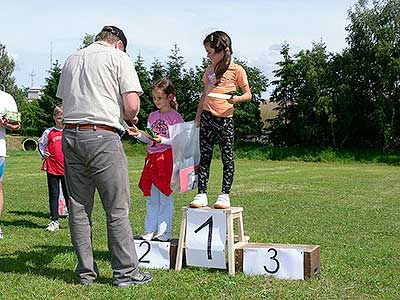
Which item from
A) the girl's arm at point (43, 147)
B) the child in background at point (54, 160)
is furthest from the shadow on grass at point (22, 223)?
the girl's arm at point (43, 147)

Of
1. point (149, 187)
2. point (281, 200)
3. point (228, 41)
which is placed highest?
point (228, 41)

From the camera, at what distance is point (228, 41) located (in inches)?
253

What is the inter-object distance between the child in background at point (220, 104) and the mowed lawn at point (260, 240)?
980mm

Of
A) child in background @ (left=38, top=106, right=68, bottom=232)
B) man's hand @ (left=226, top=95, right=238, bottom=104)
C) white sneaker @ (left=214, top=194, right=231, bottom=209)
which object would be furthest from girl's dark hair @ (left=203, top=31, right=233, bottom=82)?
child in background @ (left=38, top=106, right=68, bottom=232)

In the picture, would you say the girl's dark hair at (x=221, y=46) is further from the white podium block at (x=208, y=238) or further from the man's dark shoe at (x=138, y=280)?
the man's dark shoe at (x=138, y=280)

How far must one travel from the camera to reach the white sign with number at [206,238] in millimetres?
6176

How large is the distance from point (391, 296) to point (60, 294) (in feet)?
9.46

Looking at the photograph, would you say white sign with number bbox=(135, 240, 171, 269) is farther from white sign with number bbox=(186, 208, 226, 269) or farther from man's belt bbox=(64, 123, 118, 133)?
man's belt bbox=(64, 123, 118, 133)

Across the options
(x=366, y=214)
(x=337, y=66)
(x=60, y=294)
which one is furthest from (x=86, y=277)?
(x=337, y=66)

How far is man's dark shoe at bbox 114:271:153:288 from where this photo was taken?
18.5ft

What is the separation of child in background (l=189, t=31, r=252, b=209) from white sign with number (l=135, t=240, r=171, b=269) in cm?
54

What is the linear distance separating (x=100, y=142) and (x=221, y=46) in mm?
1714

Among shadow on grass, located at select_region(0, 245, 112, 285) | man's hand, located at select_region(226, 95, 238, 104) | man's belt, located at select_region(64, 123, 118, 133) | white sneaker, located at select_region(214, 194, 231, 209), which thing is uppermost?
man's hand, located at select_region(226, 95, 238, 104)

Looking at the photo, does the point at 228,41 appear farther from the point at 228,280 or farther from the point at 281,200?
the point at 281,200
